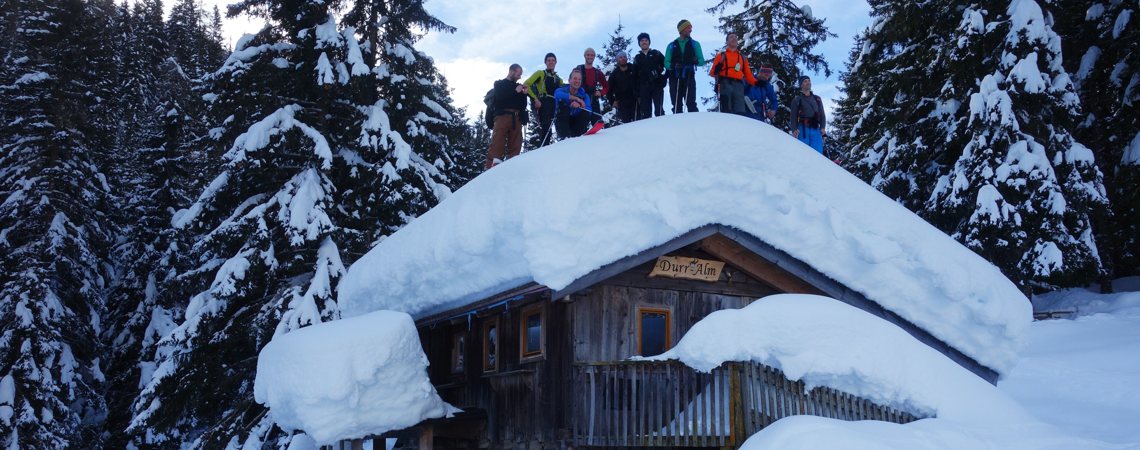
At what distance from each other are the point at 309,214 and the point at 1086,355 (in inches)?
667

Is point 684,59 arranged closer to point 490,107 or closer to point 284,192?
point 490,107

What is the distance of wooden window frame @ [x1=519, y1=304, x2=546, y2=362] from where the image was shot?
1301cm

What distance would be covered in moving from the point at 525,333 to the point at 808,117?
8.05 metres

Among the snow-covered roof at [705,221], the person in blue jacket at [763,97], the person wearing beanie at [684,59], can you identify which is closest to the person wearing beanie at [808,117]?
the person in blue jacket at [763,97]

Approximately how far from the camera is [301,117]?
805 inches

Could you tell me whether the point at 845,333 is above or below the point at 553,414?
above

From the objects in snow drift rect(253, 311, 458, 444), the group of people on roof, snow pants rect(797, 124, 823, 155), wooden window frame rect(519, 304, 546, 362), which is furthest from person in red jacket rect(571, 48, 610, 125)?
snow drift rect(253, 311, 458, 444)

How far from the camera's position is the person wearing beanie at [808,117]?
18016 mm

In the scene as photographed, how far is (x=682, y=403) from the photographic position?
11.9m

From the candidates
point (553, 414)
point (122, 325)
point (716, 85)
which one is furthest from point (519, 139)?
point (122, 325)

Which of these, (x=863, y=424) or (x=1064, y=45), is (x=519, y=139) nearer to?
(x=863, y=424)

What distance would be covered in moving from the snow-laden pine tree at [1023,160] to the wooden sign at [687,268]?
10.5m

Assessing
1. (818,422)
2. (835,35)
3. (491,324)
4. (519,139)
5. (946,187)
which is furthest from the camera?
(835,35)

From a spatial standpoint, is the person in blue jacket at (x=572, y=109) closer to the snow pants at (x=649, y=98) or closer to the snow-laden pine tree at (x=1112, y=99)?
the snow pants at (x=649, y=98)
